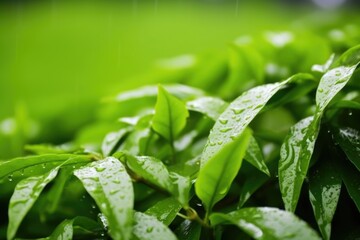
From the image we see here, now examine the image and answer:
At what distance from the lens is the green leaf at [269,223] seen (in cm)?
64

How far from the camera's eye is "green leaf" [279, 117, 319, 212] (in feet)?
2.36

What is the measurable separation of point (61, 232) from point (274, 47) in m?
0.96

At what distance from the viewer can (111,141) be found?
0.98 metres

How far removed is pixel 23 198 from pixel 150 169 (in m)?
0.21

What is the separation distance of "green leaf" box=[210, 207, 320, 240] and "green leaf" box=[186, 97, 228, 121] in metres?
0.26

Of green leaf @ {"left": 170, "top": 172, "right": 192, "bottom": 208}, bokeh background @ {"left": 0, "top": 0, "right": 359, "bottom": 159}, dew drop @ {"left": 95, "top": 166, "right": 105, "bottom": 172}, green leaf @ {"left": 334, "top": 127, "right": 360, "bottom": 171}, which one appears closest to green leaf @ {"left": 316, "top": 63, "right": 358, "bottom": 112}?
green leaf @ {"left": 334, "top": 127, "right": 360, "bottom": 171}

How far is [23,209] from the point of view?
2.23 feet

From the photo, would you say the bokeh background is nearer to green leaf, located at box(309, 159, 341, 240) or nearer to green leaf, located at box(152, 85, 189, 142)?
green leaf, located at box(152, 85, 189, 142)

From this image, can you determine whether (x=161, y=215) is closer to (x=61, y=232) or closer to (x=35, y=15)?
(x=61, y=232)

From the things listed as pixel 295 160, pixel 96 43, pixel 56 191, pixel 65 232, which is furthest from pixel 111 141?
pixel 96 43

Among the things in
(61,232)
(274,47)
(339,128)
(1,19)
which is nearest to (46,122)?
(274,47)

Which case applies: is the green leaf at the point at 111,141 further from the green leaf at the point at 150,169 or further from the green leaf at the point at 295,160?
the green leaf at the point at 295,160

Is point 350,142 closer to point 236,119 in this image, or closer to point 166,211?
point 236,119

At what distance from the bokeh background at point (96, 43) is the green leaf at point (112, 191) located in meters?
0.76
